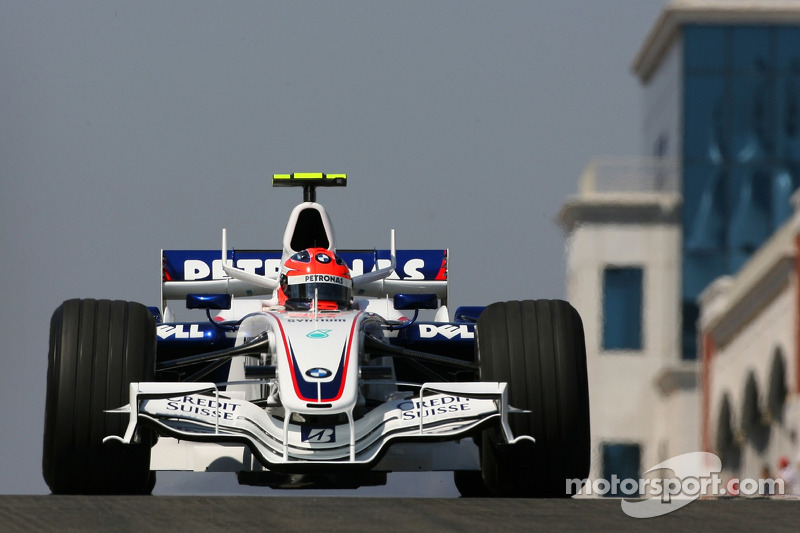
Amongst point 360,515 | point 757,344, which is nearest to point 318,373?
point 360,515

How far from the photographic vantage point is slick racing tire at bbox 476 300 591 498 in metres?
11.5

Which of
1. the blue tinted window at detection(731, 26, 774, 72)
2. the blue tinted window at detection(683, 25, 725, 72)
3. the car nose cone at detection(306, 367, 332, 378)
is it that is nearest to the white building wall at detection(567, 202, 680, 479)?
the blue tinted window at detection(683, 25, 725, 72)

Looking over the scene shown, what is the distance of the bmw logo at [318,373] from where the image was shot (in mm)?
11273

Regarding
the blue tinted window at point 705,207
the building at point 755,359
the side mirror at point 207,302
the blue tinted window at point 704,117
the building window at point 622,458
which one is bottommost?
the building window at point 622,458

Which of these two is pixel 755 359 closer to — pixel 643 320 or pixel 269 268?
pixel 643 320

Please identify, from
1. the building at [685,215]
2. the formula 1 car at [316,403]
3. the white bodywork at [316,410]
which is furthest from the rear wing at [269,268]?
the building at [685,215]

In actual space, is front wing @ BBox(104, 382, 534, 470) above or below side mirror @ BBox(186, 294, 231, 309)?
below

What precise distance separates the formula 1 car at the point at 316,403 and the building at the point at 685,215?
45.2 meters

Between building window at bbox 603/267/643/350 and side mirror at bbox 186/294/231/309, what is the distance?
44.7 metres

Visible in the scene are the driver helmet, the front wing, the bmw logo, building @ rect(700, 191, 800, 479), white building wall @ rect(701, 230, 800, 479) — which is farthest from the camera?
white building wall @ rect(701, 230, 800, 479)

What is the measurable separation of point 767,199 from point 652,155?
4.79 metres

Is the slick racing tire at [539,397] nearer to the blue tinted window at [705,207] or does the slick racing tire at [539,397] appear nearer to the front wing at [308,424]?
the front wing at [308,424]

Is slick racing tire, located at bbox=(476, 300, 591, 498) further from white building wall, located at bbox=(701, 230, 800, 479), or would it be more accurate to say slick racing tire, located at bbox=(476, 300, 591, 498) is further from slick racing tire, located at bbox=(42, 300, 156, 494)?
white building wall, located at bbox=(701, 230, 800, 479)

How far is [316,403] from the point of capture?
1111cm
